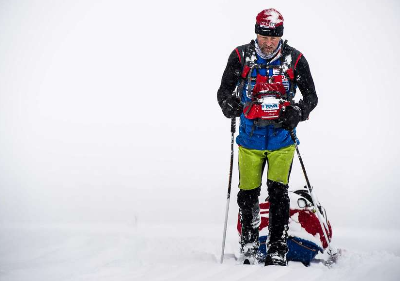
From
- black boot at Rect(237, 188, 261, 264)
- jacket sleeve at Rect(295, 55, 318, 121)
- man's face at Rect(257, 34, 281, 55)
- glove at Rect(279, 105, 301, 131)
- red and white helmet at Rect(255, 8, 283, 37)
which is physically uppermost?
red and white helmet at Rect(255, 8, 283, 37)

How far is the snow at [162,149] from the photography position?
5.13 metres

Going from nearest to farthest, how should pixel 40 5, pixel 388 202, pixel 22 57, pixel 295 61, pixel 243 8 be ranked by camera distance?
pixel 295 61 → pixel 388 202 → pixel 22 57 → pixel 243 8 → pixel 40 5

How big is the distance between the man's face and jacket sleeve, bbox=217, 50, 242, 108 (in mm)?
260

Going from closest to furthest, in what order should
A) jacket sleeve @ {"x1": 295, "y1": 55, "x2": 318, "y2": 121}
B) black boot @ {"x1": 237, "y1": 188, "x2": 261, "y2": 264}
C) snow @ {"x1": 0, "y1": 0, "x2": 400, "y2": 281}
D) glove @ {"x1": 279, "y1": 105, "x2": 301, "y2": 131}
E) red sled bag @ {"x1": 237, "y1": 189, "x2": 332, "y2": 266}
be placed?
1. glove @ {"x1": 279, "y1": 105, "x2": 301, "y2": 131}
2. jacket sleeve @ {"x1": 295, "y1": 55, "x2": 318, "y2": 121}
3. black boot @ {"x1": 237, "y1": 188, "x2": 261, "y2": 264}
4. red sled bag @ {"x1": 237, "y1": 189, "x2": 332, "y2": 266}
5. snow @ {"x1": 0, "y1": 0, "x2": 400, "y2": 281}

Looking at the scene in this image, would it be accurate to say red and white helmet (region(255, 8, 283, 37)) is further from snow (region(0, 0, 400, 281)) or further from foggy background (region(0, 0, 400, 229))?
foggy background (region(0, 0, 400, 229))

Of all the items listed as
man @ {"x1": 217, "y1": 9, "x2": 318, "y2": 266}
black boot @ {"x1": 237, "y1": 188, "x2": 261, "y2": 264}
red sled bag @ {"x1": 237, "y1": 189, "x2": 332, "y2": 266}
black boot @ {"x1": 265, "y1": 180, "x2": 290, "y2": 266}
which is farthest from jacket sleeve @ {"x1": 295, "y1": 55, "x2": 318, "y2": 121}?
red sled bag @ {"x1": 237, "y1": 189, "x2": 332, "y2": 266}

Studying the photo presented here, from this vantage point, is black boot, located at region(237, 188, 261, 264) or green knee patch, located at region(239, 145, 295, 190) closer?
green knee patch, located at region(239, 145, 295, 190)

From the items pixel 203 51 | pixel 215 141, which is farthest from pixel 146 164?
pixel 203 51

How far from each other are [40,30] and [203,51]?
19037 millimetres

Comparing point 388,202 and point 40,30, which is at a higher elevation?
point 40,30

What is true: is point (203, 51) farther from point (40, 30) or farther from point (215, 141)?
point (215, 141)

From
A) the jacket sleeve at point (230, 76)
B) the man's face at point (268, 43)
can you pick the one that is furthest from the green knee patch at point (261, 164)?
the man's face at point (268, 43)

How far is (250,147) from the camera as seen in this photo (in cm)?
453

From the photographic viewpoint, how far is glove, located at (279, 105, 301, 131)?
13.8 ft
